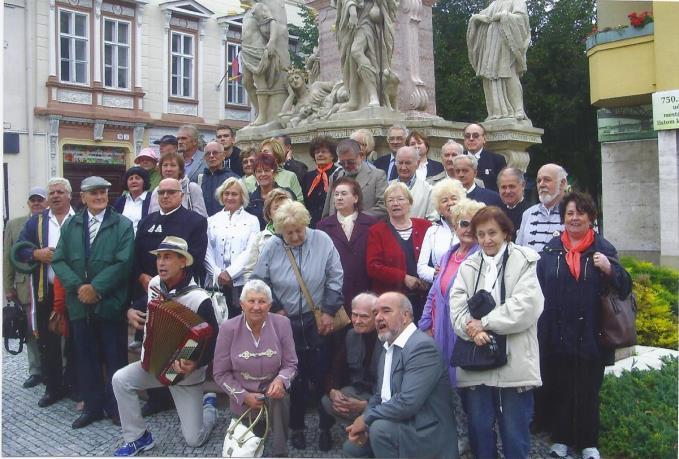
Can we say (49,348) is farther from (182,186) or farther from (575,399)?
(575,399)

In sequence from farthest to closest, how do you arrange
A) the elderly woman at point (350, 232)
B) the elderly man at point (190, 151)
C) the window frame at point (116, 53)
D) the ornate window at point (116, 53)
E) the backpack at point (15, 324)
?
1. the ornate window at point (116, 53)
2. the window frame at point (116, 53)
3. the elderly man at point (190, 151)
4. the backpack at point (15, 324)
5. the elderly woman at point (350, 232)

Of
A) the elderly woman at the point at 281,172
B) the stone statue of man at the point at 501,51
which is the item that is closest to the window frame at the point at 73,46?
the stone statue of man at the point at 501,51

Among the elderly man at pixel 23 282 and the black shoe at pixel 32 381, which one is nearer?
the elderly man at pixel 23 282

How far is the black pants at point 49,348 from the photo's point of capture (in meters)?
6.62

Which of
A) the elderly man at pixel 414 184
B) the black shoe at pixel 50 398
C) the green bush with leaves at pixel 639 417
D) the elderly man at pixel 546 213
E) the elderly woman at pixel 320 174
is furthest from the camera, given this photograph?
the elderly woman at pixel 320 174

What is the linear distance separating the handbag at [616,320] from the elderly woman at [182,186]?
3.37 m

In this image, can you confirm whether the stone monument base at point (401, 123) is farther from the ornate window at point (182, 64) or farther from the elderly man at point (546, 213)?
the ornate window at point (182, 64)

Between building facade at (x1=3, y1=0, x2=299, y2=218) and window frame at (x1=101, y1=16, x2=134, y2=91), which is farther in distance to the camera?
window frame at (x1=101, y1=16, x2=134, y2=91)

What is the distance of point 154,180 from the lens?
729 centimetres

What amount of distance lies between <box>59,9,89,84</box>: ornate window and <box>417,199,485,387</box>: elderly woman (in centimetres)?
2131

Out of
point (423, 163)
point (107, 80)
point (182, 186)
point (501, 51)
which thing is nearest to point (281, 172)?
point (182, 186)

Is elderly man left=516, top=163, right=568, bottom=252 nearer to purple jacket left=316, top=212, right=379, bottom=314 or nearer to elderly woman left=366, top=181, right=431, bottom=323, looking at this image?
elderly woman left=366, top=181, right=431, bottom=323

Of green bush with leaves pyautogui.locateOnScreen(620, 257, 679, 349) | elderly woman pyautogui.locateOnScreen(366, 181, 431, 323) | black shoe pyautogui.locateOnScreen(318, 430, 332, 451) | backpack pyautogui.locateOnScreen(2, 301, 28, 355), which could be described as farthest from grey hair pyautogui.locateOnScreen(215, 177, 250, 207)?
green bush with leaves pyautogui.locateOnScreen(620, 257, 679, 349)

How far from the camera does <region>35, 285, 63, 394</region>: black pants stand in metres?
6.62
